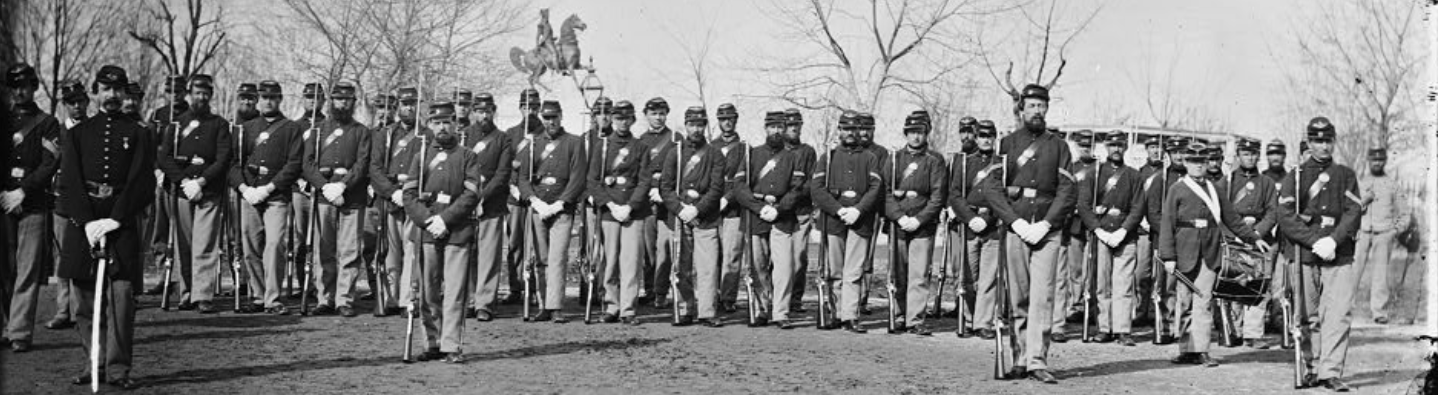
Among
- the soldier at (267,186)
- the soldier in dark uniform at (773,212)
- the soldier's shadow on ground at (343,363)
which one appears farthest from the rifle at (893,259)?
the soldier at (267,186)

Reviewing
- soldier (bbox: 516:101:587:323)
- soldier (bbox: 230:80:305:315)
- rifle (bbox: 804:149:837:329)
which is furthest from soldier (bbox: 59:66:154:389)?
rifle (bbox: 804:149:837:329)

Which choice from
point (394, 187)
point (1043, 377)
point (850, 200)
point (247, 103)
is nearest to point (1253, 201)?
point (850, 200)

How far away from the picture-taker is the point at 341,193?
48.5 feet

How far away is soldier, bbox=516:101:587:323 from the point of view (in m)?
15.0

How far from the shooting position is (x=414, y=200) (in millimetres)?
11992

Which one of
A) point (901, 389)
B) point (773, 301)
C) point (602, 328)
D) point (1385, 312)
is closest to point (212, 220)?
point (602, 328)

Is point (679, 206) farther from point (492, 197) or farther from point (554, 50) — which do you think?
point (554, 50)

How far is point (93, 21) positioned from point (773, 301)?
3167 centimetres

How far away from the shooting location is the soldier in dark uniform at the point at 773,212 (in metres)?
15.3

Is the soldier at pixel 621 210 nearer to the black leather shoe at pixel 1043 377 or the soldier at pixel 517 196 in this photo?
the soldier at pixel 517 196

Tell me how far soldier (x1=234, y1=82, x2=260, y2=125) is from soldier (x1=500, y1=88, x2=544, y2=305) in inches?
→ 103

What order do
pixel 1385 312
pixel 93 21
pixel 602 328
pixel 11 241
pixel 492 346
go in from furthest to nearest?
pixel 93 21, pixel 1385 312, pixel 602 328, pixel 492 346, pixel 11 241

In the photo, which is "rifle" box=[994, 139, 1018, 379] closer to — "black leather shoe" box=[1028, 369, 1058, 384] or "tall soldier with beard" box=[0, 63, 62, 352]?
"black leather shoe" box=[1028, 369, 1058, 384]

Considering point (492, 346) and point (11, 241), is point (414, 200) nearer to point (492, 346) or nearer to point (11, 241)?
point (492, 346)
